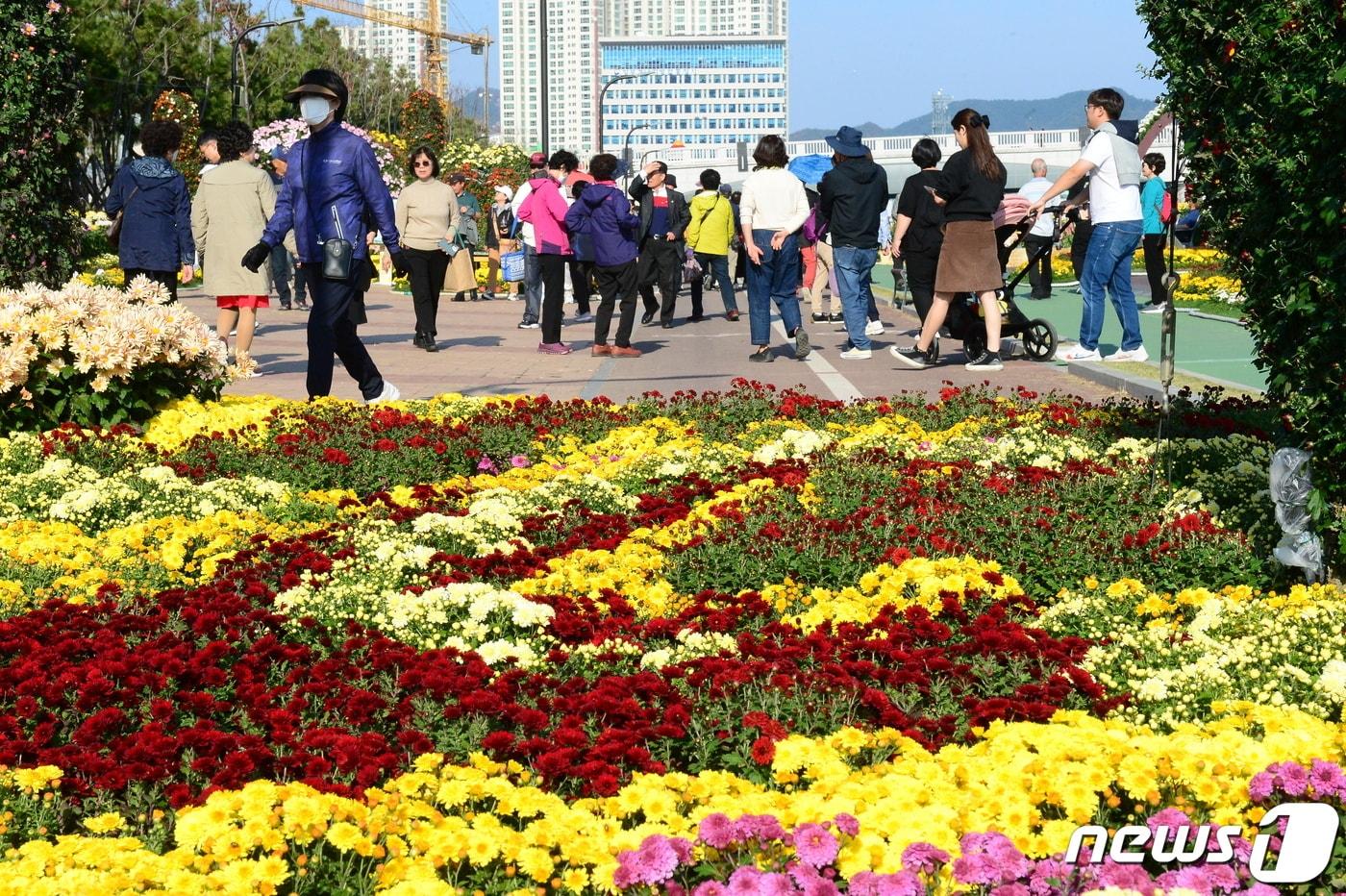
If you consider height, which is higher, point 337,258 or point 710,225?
point 710,225

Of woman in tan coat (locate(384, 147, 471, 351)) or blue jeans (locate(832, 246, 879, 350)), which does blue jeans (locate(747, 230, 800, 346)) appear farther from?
woman in tan coat (locate(384, 147, 471, 351))

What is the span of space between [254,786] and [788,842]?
1.13 meters

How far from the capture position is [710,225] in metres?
18.3

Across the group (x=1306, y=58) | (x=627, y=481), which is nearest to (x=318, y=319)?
(x=627, y=481)

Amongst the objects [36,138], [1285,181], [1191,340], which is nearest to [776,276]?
[1191,340]

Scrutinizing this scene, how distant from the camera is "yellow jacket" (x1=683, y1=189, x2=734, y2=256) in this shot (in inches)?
707

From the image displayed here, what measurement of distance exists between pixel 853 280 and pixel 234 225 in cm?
560

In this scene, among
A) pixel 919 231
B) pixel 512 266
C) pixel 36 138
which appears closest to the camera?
pixel 36 138

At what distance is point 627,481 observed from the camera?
7984 mm

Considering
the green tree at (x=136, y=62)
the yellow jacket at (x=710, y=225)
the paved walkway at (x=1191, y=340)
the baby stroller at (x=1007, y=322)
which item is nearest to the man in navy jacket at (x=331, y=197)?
the paved walkway at (x=1191, y=340)

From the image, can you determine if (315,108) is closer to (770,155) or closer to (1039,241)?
(770,155)

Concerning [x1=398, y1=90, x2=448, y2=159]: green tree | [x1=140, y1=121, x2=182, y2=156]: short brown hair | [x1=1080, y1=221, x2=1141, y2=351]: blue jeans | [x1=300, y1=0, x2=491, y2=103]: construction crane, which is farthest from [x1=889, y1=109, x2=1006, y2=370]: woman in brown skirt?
[x1=300, y1=0, x2=491, y2=103]: construction crane

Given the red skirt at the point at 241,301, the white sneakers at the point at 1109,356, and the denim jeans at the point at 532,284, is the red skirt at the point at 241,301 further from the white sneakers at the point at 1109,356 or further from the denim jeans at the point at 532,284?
the denim jeans at the point at 532,284

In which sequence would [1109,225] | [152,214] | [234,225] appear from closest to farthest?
[152,214] → [234,225] → [1109,225]
